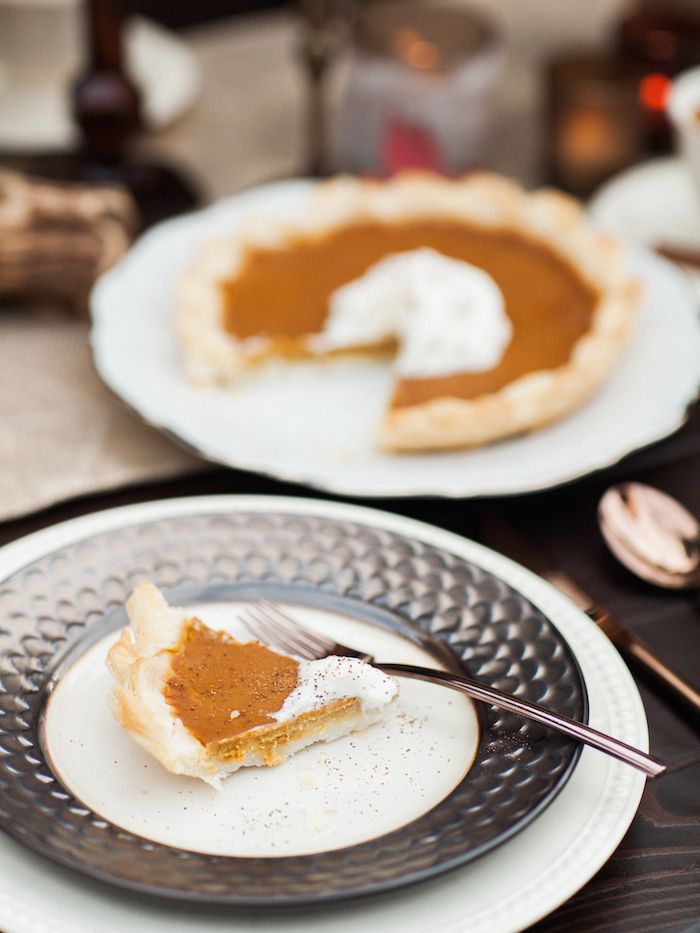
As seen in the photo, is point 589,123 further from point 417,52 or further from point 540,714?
point 540,714

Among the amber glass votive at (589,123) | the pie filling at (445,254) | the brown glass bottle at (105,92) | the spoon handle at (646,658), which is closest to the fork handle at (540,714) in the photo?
the spoon handle at (646,658)

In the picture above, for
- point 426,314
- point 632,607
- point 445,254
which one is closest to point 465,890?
point 632,607

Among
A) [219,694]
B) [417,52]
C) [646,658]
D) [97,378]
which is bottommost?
[97,378]

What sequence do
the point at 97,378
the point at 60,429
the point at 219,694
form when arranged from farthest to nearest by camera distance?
the point at 97,378 → the point at 60,429 → the point at 219,694

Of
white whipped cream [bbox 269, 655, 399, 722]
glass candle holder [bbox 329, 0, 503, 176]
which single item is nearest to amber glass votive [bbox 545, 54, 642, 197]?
glass candle holder [bbox 329, 0, 503, 176]

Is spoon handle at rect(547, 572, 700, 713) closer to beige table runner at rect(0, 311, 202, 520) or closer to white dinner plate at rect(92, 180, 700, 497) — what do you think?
white dinner plate at rect(92, 180, 700, 497)

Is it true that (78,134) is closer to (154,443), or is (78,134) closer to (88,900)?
(154,443)

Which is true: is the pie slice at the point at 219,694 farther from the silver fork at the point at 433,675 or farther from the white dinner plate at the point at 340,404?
the white dinner plate at the point at 340,404
